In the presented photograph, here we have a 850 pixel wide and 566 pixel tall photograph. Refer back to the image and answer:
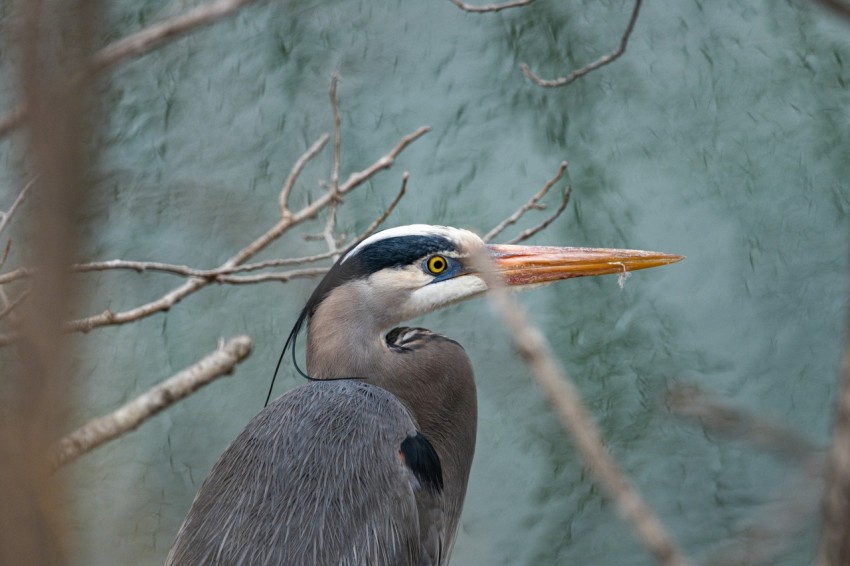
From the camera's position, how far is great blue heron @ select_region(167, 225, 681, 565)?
1.57 metres

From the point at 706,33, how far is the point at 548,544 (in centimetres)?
166

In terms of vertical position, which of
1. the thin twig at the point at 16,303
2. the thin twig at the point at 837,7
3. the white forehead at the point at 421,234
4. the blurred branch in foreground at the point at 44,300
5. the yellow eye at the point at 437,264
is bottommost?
the yellow eye at the point at 437,264

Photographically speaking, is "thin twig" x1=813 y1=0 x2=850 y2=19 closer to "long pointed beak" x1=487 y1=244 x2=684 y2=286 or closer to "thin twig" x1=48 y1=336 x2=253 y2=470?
"thin twig" x1=48 y1=336 x2=253 y2=470

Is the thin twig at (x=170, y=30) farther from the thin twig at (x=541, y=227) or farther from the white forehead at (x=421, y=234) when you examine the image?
the thin twig at (x=541, y=227)

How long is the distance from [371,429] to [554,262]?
578 mm

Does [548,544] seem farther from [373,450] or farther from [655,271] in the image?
[373,450]

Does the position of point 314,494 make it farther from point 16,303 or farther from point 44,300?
point 44,300

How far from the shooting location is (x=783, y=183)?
3248mm

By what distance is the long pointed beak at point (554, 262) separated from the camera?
6.80ft

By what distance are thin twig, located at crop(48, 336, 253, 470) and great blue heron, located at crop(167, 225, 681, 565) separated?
11 centimetres

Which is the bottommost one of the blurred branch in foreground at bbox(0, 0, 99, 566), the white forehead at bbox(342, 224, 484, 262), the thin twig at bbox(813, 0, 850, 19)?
the white forehead at bbox(342, 224, 484, 262)

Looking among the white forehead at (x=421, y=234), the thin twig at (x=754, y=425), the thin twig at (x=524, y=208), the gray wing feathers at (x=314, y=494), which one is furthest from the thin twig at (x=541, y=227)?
the thin twig at (x=754, y=425)

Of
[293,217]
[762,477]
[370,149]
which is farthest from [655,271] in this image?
[293,217]

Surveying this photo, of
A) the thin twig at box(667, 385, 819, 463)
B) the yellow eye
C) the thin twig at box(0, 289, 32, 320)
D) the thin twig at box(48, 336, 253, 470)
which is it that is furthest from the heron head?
the thin twig at box(667, 385, 819, 463)
